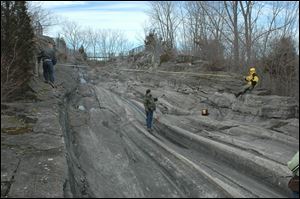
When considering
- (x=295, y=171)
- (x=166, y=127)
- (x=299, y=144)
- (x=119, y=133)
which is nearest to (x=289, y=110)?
(x=299, y=144)

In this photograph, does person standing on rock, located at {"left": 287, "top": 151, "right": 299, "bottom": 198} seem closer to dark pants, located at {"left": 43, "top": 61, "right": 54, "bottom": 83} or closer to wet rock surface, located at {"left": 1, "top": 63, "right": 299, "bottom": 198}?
wet rock surface, located at {"left": 1, "top": 63, "right": 299, "bottom": 198}

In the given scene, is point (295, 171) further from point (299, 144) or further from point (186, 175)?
point (299, 144)

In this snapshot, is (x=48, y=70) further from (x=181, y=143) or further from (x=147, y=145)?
(x=147, y=145)

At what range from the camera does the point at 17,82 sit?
19.2 meters

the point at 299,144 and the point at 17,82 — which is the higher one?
the point at 17,82

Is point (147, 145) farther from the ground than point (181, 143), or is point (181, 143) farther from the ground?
point (147, 145)

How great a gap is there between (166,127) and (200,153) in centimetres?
413

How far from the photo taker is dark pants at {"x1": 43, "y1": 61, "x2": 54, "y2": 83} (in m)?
25.0

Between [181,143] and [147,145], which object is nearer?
[147,145]

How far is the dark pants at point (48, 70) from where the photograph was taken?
82.1 feet

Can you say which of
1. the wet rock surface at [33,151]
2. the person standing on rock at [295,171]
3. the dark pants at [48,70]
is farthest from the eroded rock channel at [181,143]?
the person standing on rock at [295,171]

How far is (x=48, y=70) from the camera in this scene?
25.7m

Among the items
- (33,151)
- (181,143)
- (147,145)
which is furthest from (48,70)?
(33,151)

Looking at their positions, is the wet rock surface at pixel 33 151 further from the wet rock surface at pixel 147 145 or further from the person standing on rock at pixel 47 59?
the person standing on rock at pixel 47 59
